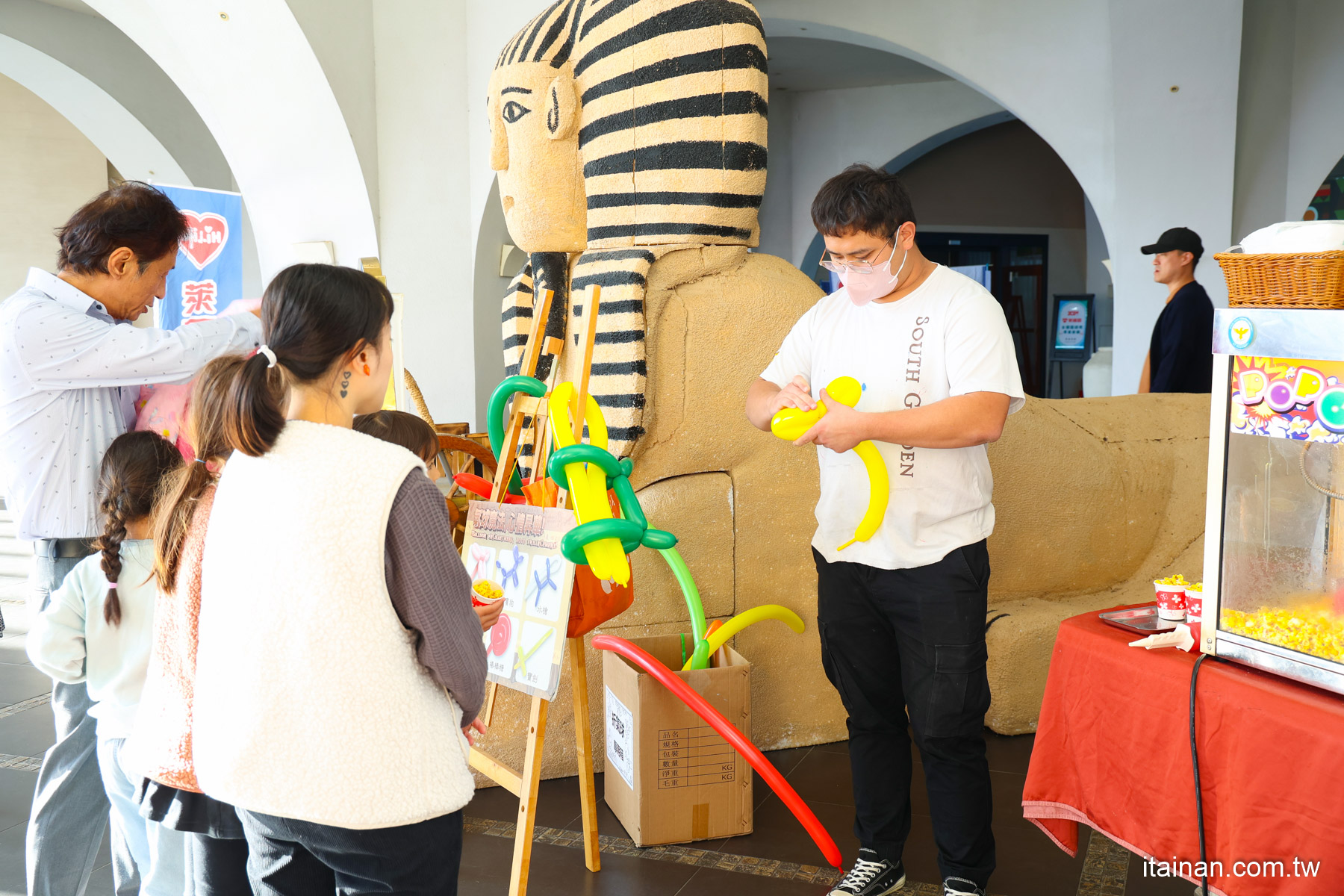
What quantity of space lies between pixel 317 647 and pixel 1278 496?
1.49m

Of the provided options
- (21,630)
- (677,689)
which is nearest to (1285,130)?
(677,689)

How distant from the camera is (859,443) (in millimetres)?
2012

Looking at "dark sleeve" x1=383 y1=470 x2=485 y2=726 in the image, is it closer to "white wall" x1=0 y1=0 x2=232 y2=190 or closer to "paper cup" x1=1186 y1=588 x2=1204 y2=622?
"paper cup" x1=1186 y1=588 x2=1204 y2=622

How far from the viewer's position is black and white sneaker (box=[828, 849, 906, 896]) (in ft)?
7.44

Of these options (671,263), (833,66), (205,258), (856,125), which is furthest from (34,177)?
(671,263)

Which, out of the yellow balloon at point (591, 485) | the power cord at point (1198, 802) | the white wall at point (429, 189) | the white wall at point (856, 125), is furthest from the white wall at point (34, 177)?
the power cord at point (1198, 802)

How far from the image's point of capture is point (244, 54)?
4.57 meters

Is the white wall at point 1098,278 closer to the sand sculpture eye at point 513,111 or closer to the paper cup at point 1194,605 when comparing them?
the sand sculpture eye at point 513,111

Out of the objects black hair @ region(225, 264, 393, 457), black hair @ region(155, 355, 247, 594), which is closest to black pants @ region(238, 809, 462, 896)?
black hair @ region(155, 355, 247, 594)

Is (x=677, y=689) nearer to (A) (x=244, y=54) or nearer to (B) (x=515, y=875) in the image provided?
(B) (x=515, y=875)

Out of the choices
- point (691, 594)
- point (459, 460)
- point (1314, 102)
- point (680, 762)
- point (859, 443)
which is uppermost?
point (1314, 102)

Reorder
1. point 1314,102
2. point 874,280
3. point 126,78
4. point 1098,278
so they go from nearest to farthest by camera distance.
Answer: point 874,280 < point 1314,102 < point 126,78 < point 1098,278

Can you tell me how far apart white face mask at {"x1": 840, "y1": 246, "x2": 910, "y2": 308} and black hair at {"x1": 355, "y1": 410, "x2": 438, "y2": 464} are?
41.1 inches

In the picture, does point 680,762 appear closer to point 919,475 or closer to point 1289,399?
point 919,475
